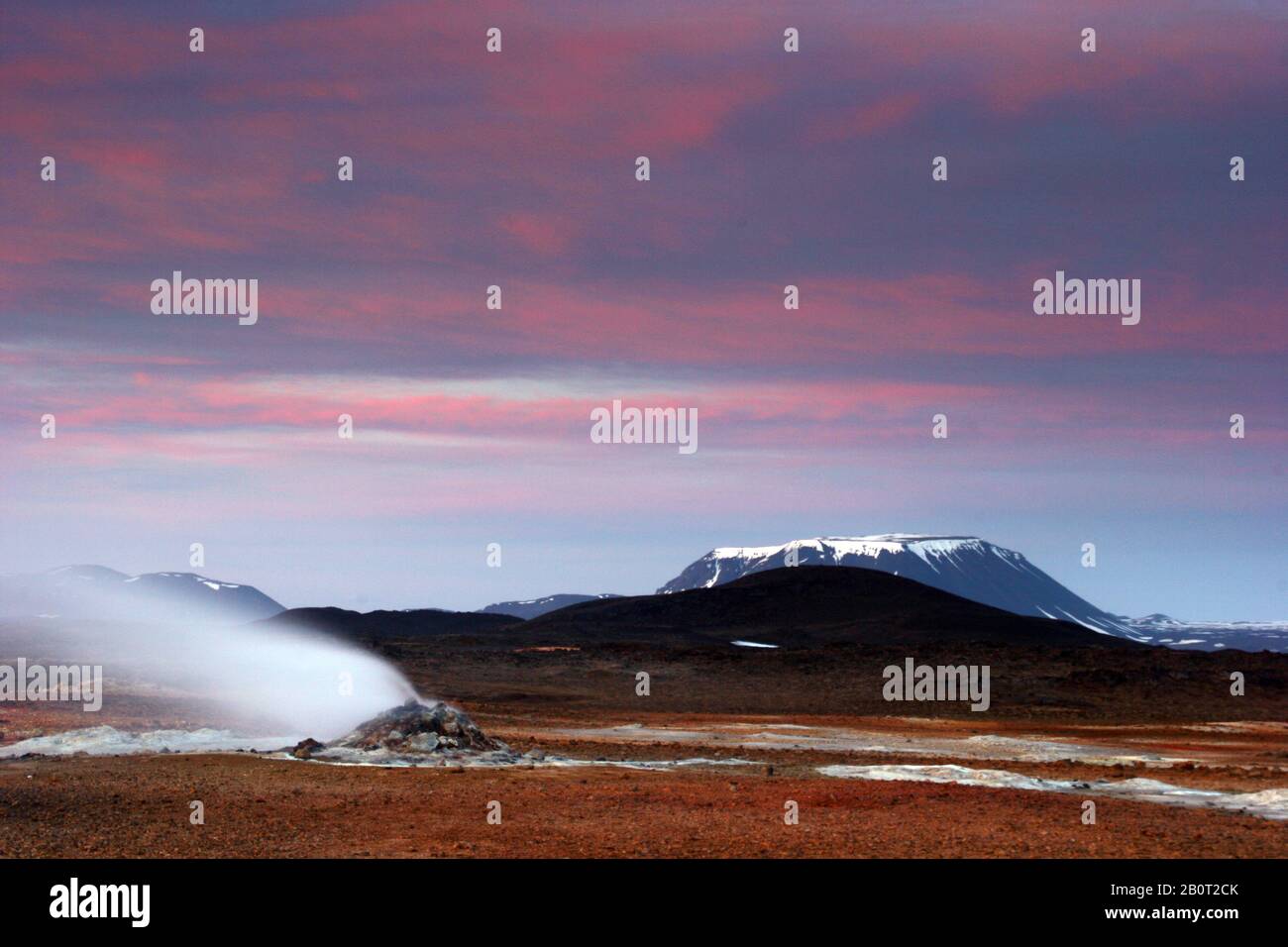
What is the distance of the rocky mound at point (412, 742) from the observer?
34.4 metres

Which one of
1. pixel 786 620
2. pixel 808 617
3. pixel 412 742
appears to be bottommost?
pixel 786 620

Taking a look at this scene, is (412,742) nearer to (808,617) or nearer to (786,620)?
(786,620)

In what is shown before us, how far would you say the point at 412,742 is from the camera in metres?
35.3

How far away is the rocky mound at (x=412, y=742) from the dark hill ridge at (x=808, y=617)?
96.7 m

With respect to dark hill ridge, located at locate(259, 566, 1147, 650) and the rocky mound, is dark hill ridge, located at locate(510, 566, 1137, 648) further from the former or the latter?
the rocky mound

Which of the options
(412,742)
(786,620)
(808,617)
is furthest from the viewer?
(808,617)

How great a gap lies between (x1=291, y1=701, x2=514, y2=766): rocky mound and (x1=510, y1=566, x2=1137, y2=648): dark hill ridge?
3806 inches

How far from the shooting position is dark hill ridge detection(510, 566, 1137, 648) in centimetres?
14912

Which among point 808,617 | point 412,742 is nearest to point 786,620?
point 808,617

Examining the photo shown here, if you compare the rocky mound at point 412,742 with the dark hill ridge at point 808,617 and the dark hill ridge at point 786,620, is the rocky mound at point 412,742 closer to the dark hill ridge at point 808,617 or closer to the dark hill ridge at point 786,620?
the dark hill ridge at point 786,620

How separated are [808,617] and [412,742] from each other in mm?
138755

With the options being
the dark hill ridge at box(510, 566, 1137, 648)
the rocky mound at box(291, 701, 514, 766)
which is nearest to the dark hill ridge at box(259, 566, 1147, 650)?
the dark hill ridge at box(510, 566, 1137, 648)
